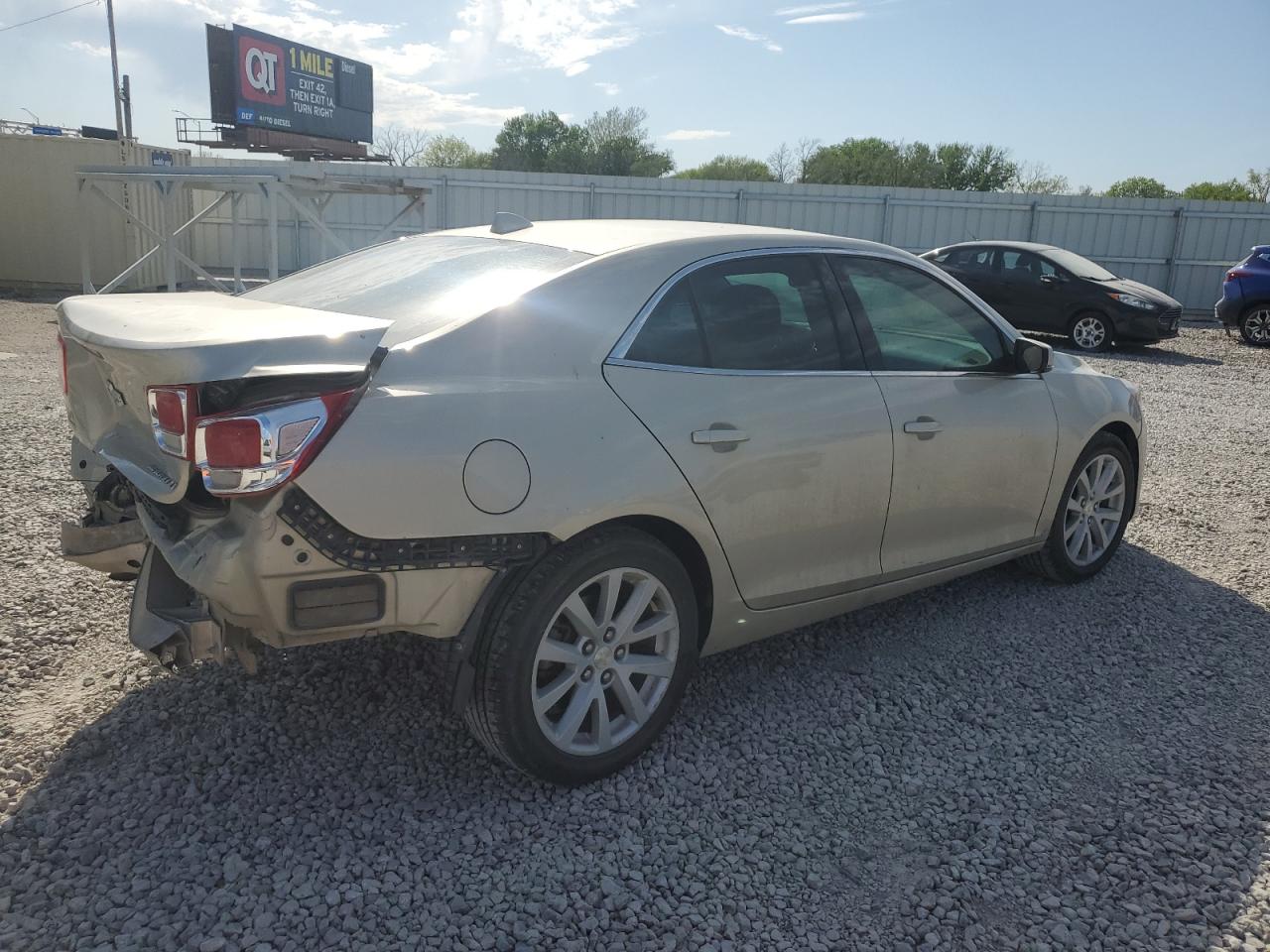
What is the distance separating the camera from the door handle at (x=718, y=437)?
3.08m

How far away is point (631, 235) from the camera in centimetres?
345

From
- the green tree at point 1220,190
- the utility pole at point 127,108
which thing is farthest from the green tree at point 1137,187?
the utility pole at point 127,108

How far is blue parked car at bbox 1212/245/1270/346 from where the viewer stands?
15906mm

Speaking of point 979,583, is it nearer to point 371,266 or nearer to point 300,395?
point 371,266

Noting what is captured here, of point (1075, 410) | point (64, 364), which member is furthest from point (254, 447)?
point (1075, 410)

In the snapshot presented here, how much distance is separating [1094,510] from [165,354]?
428 centimetres

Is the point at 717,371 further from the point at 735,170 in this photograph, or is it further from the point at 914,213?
the point at 735,170

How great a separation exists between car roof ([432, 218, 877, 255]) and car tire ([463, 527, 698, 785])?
104 centimetres

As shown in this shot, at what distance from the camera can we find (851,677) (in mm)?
3889

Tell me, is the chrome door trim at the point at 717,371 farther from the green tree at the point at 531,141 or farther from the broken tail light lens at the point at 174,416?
the green tree at the point at 531,141

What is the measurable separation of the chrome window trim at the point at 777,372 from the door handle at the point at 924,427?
186mm

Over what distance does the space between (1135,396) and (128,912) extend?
4.84 m

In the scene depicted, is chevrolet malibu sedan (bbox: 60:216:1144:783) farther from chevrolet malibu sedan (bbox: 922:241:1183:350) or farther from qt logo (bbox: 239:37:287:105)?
qt logo (bbox: 239:37:287:105)

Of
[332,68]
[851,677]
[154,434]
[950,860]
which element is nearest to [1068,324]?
[851,677]
